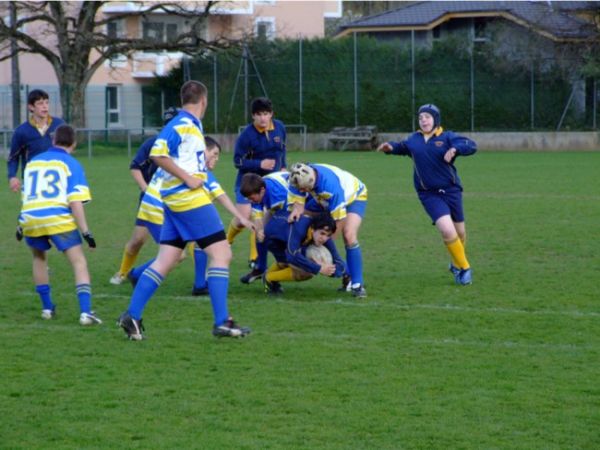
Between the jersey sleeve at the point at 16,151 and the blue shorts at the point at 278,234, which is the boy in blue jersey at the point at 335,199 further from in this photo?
the jersey sleeve at the point at 16,151

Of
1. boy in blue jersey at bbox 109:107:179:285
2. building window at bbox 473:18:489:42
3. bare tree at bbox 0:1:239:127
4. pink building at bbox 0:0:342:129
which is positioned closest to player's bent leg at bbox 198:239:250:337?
boy in blue jersey at bbox 109:107:179:285

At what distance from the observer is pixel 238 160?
1209 centimetres

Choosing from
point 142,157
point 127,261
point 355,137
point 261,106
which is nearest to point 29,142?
point 142,157

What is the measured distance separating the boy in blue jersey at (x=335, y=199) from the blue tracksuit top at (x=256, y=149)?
5.86ft

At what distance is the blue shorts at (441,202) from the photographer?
11109 mm

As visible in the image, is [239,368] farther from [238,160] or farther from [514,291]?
[238,160]

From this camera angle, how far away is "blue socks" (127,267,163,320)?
826cm

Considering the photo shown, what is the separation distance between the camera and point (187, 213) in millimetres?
8164

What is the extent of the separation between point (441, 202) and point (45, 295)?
3.95 m

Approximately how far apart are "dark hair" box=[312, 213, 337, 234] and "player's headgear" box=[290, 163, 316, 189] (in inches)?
17.3

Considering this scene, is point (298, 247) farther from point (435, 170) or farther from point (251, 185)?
point (435, 170)

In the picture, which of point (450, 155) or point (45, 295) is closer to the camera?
point (45, 295)

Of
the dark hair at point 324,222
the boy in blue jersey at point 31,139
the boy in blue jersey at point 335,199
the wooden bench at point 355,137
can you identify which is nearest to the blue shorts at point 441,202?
the boy in blue jersey at point 335,199

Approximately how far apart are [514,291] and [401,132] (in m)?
29.2
